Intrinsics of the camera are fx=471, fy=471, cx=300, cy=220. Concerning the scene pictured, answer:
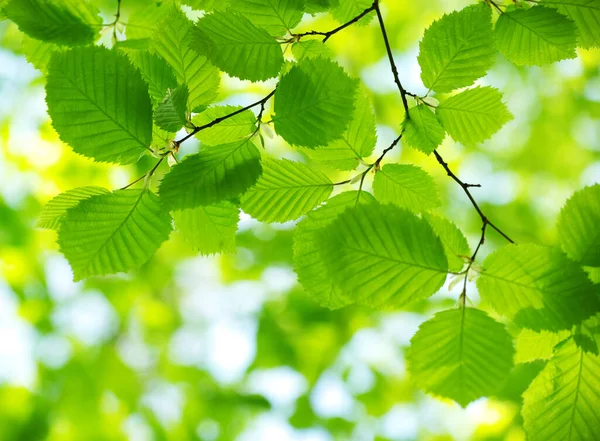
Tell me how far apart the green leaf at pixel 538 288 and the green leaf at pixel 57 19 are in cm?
78

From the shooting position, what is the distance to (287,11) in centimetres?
73

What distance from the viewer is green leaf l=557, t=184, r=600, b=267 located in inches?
25.4

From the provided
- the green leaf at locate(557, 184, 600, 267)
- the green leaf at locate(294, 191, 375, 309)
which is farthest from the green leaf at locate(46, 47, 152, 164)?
the green leaf at locate(557, 184, 600, 267)

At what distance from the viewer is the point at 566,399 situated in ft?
2.21

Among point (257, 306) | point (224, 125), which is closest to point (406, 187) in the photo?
point (224, 125)

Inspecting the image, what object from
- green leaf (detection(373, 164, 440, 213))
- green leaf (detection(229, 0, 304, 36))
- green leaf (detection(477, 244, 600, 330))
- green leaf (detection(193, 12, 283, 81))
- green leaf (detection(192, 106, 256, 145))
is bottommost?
green leaf (detection(477, 244, 600, 330))

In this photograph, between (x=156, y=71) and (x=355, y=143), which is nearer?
(x=156, y=71)

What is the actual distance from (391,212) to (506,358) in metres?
0.24

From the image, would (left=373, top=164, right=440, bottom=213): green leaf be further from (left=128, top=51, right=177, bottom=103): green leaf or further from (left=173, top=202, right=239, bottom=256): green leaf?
(left=128, top=51, right=177, bottom=103): green leaf

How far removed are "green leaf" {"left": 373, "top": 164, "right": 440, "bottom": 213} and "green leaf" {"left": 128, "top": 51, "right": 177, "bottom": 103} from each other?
1.17 ft

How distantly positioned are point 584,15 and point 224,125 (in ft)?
1.99

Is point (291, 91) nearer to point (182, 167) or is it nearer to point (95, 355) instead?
point (182, 167)

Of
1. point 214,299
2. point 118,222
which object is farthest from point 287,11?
point 214,299

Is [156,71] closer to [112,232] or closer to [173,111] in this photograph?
[173,111]
